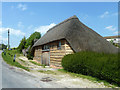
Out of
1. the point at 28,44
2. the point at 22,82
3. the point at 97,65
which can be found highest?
the point at 28,44

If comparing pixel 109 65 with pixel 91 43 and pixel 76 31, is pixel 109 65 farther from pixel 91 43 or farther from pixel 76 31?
pixel 76 31

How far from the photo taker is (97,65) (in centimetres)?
715

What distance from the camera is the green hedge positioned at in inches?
241

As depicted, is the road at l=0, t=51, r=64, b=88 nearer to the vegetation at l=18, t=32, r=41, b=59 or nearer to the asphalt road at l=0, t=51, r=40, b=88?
the asphalt road at l=0, t=51, r=40, b=88

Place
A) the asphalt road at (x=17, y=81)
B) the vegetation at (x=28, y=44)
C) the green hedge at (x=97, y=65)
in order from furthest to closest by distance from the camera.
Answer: the vegetation at (x=28, y=44) → the green hedge at (x=97, y=65) → the asphalt road at (x=17, y=81)

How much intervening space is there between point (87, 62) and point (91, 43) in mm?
5014

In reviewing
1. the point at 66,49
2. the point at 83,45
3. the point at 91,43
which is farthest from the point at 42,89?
the point at 91,43

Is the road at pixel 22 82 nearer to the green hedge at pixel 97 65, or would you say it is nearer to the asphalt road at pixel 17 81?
the asphalt road at pixel 17 81

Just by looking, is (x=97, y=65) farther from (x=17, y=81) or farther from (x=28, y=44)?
(x=28, y=44)

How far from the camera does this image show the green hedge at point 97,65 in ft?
20.1

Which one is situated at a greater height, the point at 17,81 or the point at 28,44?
the point at 28,44

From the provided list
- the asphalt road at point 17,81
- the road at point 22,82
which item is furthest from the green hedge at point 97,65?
the asphalt road at point 17,81

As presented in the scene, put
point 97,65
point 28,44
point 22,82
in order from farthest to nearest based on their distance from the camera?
point 28,44 < point 97,65 < point 22,82

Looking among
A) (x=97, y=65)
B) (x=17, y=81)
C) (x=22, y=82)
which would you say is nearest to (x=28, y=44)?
(x=17, y=81)
